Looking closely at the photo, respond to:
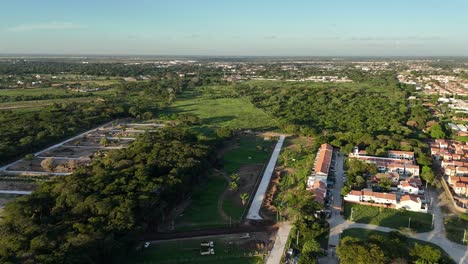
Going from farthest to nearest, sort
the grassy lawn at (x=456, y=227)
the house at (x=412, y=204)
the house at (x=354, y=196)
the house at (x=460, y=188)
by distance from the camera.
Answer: the house at (x=460, y=188) < the house at (x=354, y=196) < the house at (x=412, y=204) < the grassy lawn at (x=456, y=227)

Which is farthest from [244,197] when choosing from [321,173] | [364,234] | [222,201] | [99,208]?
[99,208]

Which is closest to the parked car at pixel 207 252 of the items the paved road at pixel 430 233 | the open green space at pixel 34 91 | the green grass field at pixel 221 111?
the paved road at pixel 430 233

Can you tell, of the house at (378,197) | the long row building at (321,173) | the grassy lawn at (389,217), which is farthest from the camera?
the long row building at (321,173)

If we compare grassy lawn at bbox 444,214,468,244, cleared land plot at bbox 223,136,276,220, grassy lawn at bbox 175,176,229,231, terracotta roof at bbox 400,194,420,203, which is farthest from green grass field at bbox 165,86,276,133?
grassy lawn at bbox 444,214,468,244

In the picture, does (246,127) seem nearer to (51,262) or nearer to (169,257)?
(169,257)

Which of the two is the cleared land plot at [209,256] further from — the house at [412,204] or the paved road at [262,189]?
the house at [412,204]

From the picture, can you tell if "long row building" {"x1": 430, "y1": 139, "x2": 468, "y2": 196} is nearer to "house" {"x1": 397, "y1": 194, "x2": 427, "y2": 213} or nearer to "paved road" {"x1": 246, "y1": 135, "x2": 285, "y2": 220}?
"house" {"x1": 397, "y1": 194, "x2": 427, "y2": 213}
